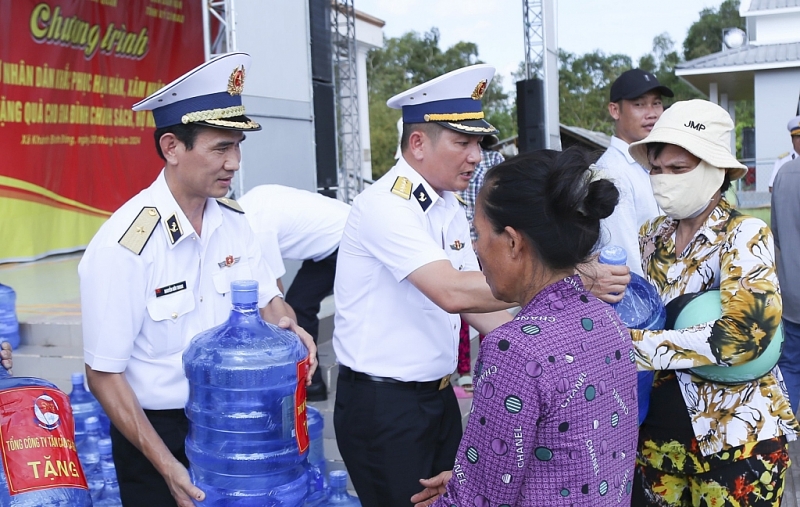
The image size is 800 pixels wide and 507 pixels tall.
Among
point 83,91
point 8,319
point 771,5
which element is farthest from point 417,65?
point 8,319

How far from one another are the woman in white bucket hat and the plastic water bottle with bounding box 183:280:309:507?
1.05 metres

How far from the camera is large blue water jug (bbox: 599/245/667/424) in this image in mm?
2488

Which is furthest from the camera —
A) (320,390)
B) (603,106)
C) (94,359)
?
(603,106)

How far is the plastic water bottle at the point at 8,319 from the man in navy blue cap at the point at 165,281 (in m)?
3.63

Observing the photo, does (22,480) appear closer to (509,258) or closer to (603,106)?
(509,258)

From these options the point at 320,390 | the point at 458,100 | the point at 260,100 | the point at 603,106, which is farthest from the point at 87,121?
the point at 603,106

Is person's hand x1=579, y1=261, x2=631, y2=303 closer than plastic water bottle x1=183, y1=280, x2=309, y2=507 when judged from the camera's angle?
Yes

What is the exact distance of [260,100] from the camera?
22.5 feet

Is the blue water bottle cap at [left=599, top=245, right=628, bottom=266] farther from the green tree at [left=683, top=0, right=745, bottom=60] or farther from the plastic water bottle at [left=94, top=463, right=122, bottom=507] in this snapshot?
the green tree at [left=683, top=0, right=745, bottom=60]

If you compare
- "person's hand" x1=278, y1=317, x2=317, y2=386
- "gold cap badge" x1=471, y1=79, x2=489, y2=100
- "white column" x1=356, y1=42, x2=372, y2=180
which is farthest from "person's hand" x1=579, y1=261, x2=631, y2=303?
"white column" x1=356, y1=42, x2=372, y2=180

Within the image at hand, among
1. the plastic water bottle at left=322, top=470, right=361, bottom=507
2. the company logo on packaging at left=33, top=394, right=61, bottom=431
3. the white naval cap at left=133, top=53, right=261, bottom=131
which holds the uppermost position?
the white naval cap at left=133, top=53, right=261, bottom=131

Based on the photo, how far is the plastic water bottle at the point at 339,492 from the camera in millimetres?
3742

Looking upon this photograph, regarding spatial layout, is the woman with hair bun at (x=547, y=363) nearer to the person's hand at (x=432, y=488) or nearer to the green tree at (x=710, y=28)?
the person's hand at (x=432, y=488)

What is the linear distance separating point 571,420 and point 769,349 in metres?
1.10
